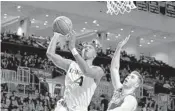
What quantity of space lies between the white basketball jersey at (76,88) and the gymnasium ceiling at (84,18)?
912 inches

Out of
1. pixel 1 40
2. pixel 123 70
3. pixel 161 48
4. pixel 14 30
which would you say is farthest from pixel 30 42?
pixel 161 48

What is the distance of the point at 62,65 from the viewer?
19.8ft

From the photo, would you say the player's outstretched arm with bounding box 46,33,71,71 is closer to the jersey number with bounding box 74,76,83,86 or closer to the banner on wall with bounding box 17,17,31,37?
the jersey number with bounding box 74,76,83,86

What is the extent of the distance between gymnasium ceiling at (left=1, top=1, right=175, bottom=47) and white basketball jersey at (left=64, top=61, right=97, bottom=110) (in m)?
23.2

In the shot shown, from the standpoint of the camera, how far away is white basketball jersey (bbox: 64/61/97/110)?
5914mm

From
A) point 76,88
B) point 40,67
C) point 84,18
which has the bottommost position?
point 40,67

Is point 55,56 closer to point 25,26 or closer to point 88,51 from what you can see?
point 88,51

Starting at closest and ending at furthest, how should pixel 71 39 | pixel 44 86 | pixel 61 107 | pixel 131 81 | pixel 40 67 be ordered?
pixel 71 39
pixel 131 81
pixel 61 107
pixel 44 86
pixel 40 67

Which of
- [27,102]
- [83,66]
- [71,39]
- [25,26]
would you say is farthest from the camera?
[25,26]

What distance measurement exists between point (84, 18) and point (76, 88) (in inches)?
1015

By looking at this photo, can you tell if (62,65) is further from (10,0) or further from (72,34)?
(10,0)

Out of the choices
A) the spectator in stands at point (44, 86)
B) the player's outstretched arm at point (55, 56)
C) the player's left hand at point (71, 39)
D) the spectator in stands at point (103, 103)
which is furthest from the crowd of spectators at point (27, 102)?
the player's left hand at point (71, 39)

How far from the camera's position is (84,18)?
3153cm

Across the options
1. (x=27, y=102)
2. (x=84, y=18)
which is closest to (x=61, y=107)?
(x=27, y=102)
